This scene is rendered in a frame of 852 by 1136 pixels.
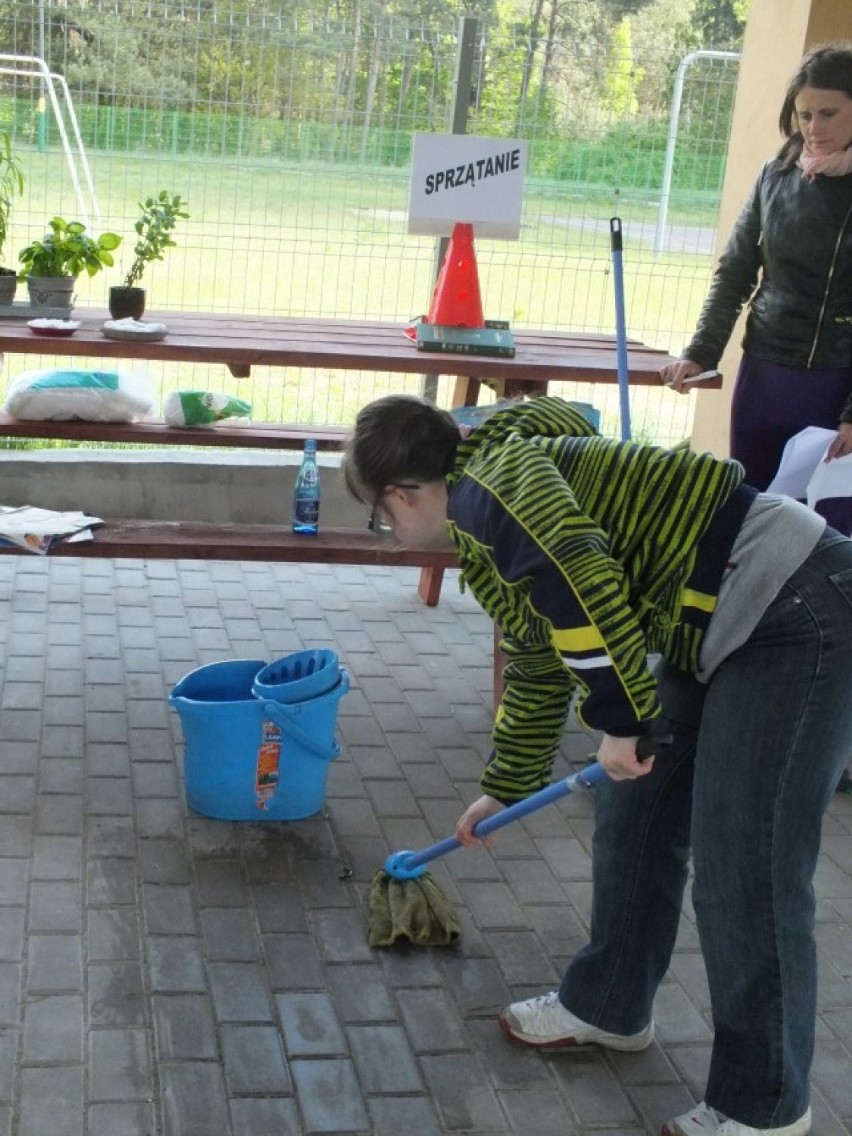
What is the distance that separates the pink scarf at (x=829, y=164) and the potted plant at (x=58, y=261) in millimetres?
2155

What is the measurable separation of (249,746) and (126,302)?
1.76 meters

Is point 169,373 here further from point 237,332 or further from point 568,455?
point 568,455

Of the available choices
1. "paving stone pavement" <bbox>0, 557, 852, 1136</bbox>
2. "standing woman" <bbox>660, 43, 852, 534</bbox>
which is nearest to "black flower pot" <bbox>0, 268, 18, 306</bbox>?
"paving stone pavement" <bbox>0, 557, 852, 1136</bbox>

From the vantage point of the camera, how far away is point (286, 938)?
3.13 m

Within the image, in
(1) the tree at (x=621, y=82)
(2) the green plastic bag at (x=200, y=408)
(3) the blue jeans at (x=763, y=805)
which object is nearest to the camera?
(3) the blue jeans at (x=763, y=805)

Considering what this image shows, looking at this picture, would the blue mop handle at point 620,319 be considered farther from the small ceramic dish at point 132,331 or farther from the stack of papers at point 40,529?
the stack of papers at point 40,529

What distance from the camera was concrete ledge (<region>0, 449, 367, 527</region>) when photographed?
221 inches

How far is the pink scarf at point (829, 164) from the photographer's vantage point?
12.5 feet

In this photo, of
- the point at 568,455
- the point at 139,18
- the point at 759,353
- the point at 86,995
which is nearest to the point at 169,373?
the point at 139,18

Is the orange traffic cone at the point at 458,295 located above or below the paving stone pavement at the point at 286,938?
above

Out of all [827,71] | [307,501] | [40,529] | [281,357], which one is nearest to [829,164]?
[827,71]

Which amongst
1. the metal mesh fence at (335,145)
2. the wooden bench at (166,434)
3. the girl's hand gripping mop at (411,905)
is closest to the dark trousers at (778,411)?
the wooden bench at (166,434)

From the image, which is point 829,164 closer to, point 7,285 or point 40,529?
point 40,529

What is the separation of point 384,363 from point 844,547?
7.71 ft
